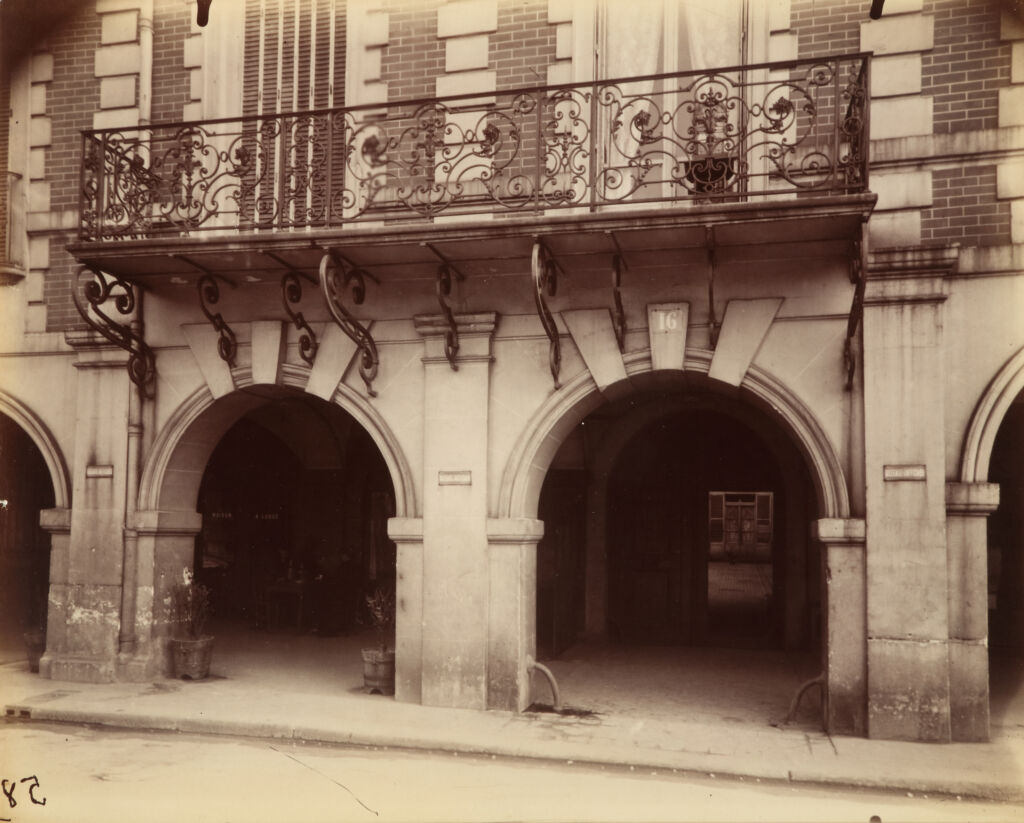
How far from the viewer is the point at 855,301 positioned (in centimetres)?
767

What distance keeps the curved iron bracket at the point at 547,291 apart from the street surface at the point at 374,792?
339cm

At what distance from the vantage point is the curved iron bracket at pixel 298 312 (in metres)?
9.02

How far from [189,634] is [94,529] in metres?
1.43

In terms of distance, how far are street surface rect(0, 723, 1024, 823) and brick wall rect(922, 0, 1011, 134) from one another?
5.29 metres

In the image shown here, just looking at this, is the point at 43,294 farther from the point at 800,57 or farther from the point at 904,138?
the point at 904,138

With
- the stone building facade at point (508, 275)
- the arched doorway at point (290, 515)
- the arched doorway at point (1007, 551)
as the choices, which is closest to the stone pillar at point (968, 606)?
the stone building facade at point (508, 275)

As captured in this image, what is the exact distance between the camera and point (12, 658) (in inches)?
438

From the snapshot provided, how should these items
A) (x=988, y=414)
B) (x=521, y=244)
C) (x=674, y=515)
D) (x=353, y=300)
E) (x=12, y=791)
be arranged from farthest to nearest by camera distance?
(x=674, y=515)
(x=353, y=300)
(x=521, y=244)
(x=988, y=414)
(x=12, y=791)

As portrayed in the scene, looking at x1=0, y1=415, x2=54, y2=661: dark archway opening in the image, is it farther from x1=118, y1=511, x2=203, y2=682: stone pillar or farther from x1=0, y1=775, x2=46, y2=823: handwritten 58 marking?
x1=0, y1=775, x2=46, y2=823: handwritten 58 marking

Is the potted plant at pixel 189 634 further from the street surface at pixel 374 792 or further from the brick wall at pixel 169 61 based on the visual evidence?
the brick wall at pixel 169 61

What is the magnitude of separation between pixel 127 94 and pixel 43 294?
7.48 ft

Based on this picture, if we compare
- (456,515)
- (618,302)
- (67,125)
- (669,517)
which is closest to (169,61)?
(67,125)

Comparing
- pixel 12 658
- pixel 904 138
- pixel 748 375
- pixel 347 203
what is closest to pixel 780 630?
pixel 748 375

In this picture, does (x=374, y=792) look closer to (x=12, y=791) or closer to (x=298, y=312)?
(x=12, y=791)
